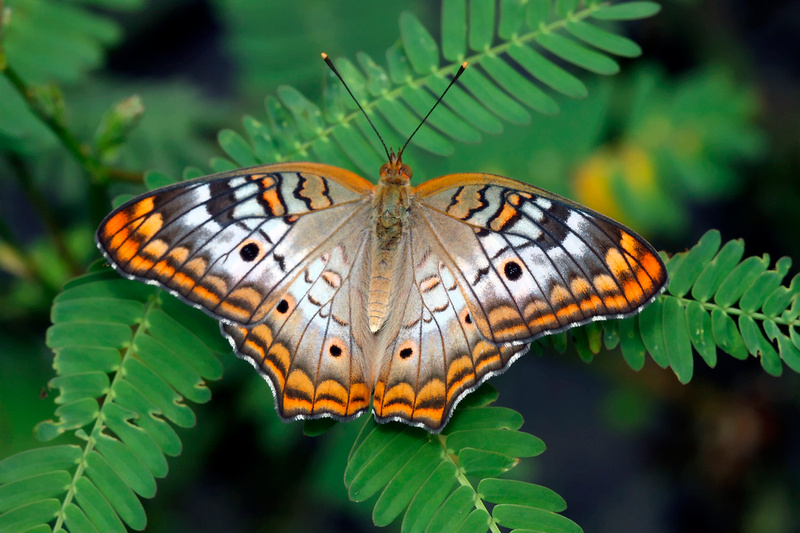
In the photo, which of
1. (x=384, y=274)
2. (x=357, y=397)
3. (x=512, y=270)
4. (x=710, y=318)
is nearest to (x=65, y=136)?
(x=384, y=274)

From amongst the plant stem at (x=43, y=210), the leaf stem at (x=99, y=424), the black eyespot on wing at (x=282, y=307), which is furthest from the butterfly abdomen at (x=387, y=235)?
the plant stem at (x=43, y=210)

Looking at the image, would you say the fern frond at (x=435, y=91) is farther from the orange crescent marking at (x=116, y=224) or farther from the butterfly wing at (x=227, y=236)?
the orange crescent marking at (x=116, y=224)

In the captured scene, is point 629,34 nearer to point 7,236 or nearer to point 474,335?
point 474,335

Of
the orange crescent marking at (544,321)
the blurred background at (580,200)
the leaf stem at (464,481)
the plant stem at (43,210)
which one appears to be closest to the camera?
the leaf stem at (464,481)

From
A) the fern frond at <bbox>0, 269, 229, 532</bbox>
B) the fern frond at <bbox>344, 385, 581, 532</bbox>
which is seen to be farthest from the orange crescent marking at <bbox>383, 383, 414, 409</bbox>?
the fern frond at <bbox>0, 269, 229, 532</bbox>

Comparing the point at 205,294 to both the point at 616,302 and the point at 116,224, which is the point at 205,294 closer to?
the point at 116,224

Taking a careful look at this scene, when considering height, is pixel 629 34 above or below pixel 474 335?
above

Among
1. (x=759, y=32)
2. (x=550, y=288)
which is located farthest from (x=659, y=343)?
(x=759, y=32)
